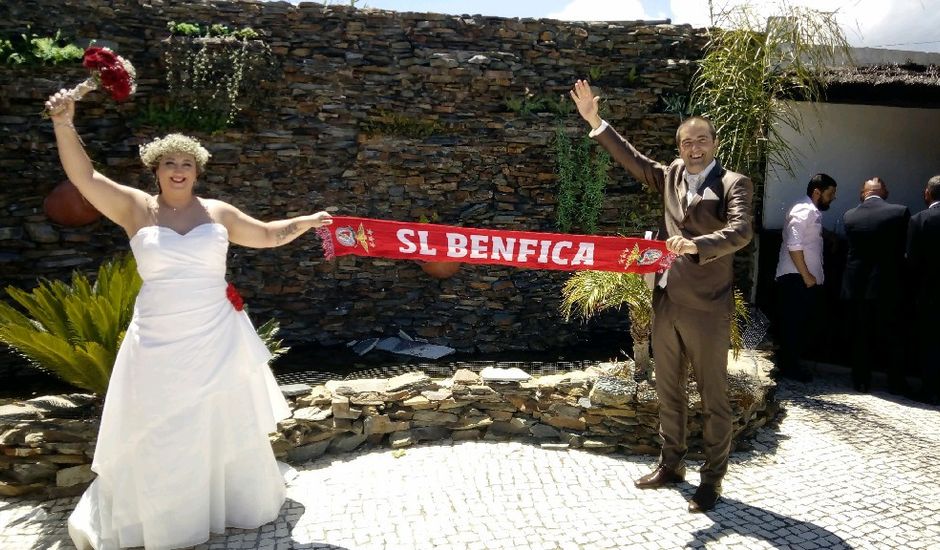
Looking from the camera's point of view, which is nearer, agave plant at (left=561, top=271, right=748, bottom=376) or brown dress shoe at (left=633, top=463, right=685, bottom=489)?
brown dress shoe at (left=633, top=463, right=685, bottom=489)

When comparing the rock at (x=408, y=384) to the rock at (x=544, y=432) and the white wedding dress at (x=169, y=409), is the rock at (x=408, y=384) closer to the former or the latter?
the rock at (x=544, y=432)

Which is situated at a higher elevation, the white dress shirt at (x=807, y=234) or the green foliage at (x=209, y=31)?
the green foliage at (x=209, y=31)

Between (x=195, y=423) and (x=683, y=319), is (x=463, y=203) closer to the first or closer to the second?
(x=683, y=319)

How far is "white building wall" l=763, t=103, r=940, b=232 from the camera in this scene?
24.6ft

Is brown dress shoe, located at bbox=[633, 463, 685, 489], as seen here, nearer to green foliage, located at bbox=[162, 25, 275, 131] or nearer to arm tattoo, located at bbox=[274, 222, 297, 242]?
arm tattoo, located at bbox=[274, 222, 297, 242]

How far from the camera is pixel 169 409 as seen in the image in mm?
3322

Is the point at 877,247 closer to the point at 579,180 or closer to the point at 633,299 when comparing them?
the point at 633,299

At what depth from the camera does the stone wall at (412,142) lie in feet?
25.5

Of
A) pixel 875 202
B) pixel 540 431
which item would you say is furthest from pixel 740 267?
pixel 540 431

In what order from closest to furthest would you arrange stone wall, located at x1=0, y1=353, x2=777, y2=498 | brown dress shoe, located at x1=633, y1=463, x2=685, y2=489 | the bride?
1. the bride
2. brown dress shoe, located at x1=633, y1=463, x2=685, y2=489
3. stone wall, located at x1=0, y1=353, x2=777, y2=498

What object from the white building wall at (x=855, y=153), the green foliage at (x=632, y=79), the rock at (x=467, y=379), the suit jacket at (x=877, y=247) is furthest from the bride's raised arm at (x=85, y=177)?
the white building wall at (x=855, y=153)

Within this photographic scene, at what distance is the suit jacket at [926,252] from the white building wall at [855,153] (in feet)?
4.81

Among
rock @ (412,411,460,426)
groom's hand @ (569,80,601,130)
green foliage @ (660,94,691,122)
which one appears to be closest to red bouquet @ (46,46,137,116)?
groom's hand @ (569,80,601,130)

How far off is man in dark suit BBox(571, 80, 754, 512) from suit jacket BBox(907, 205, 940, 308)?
312 cm
